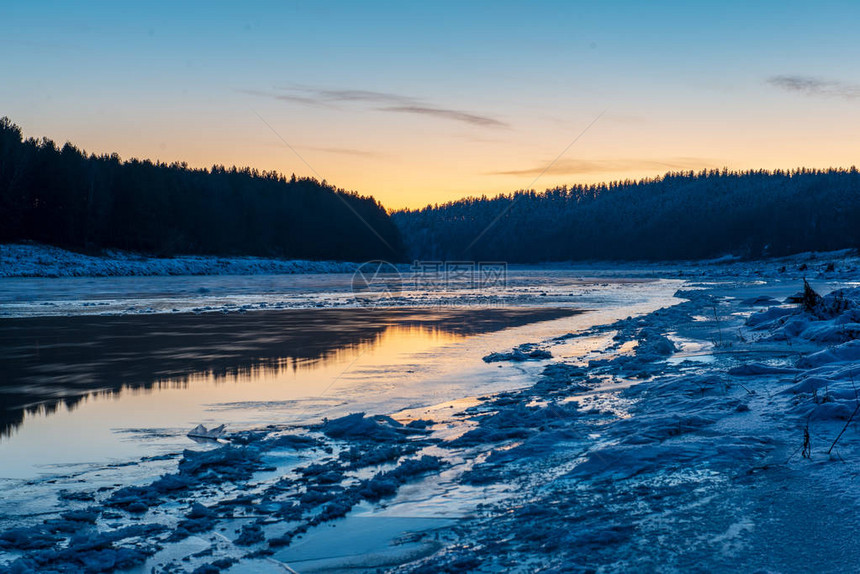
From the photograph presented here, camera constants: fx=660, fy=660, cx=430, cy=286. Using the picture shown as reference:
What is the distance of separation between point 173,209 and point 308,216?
3897cm

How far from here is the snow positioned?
143 inches

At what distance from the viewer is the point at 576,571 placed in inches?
133

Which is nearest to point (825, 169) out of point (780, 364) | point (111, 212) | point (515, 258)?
point (515, 258)

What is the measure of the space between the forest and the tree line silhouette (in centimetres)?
17

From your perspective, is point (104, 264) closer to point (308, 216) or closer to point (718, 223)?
point (308, 216)

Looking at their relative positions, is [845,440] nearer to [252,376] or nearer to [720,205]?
[252,376]

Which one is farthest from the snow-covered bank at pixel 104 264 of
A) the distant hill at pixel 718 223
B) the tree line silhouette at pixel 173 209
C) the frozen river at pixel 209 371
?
the distant hill at pixel 718 223

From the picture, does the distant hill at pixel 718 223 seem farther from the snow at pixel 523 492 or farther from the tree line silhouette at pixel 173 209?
the snow at pixel 523 492

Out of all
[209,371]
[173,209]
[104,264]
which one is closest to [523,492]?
[209,371]

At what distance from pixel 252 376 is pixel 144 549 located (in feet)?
19.3

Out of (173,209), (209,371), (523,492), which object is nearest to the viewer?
(523,492)

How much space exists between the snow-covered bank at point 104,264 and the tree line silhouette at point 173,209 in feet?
11.3

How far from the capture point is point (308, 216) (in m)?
128

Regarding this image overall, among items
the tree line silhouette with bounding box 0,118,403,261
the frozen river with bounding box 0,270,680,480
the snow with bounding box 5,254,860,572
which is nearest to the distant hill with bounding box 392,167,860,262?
the tree line silhouette with bounding box 0,118,403,261
